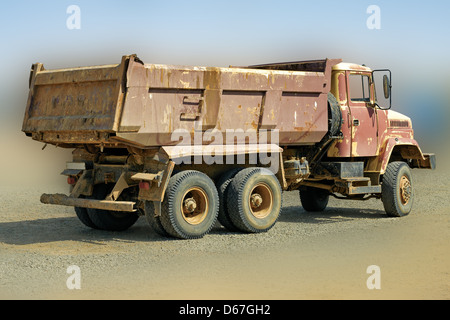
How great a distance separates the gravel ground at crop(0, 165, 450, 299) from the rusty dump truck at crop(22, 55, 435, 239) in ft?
1.91

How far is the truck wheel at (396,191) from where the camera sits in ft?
47.3

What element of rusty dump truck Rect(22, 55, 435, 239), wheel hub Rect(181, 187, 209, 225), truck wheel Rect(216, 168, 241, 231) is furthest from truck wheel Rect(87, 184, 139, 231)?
truck wheel Rect(216, 168, 241, 231)

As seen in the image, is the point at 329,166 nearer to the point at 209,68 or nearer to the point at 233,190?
the point at 233,190

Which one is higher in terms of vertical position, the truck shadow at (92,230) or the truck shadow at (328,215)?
the truck shadow at (92,230)

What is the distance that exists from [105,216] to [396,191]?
563 centimetres

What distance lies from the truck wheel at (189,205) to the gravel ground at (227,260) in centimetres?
22

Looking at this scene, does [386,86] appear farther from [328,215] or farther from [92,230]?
[92,230]

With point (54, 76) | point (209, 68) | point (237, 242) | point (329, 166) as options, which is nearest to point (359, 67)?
point (329, 166)

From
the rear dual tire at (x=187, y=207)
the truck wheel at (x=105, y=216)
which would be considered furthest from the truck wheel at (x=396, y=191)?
the truck wheel at (x=105, y=216)

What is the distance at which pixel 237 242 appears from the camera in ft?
37.2

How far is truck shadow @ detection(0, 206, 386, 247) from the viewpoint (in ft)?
38.8

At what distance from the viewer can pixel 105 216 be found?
12.8 m

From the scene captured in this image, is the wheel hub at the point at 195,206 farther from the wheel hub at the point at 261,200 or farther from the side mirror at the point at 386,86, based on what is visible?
the side mirror at the point at 386,86

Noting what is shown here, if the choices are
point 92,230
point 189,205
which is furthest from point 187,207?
point 92,230
